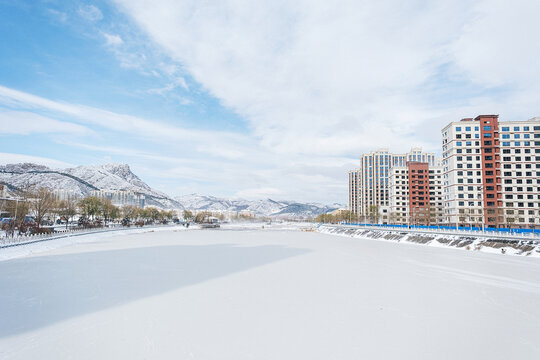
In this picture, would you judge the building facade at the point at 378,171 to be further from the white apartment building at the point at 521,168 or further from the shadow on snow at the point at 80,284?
the shadow on snow at the point at 80,284

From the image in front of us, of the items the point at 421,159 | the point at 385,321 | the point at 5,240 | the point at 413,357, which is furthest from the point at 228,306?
the point at 421,159

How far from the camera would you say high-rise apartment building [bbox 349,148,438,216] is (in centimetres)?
16325

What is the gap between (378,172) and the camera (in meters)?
165

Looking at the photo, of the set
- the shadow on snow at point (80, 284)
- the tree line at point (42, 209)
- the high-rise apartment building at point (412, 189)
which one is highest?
the high-rise apartment building at point (412, 189)

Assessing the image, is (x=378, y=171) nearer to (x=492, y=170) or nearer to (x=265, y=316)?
(x=492, y=170)

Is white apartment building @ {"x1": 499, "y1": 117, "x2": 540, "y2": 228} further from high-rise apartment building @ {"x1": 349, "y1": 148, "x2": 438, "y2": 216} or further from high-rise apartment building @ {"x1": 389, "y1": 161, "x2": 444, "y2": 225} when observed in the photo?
high-rise apartment building @ {"x1": 349, "y1": 148, "x2": 438, "y2": 216}

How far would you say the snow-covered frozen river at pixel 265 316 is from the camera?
8.22m

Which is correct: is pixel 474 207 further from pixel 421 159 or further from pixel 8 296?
pixel 421 159

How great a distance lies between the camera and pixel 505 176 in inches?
2953

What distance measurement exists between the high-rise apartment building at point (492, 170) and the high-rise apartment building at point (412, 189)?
32626mm

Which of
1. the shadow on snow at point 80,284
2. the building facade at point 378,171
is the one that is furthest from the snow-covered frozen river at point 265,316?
the building facade at point 378,171

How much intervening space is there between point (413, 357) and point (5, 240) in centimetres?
4299

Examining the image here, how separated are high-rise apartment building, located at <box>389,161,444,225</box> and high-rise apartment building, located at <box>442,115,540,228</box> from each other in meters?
32.6

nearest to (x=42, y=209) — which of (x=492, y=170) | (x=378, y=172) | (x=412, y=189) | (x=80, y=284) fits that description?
(x=80, y=284)
